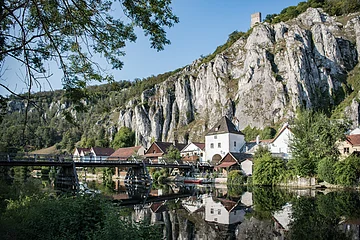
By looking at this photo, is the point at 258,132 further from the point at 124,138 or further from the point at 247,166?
the point at 124,138

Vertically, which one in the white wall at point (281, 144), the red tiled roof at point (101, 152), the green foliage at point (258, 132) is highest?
the green foliage at point (258, 132)

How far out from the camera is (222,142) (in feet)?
209

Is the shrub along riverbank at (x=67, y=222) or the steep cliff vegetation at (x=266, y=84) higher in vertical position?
the steep cliff vegetation at (x=266, y=84)

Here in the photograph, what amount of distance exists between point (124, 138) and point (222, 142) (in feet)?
199

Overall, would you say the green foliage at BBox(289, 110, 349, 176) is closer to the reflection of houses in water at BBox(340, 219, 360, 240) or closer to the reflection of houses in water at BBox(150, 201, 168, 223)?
the reflection of houses in water at BBox(150, 201, 168, 223)

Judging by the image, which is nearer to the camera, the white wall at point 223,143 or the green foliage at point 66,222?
the green foliage at point 66,222

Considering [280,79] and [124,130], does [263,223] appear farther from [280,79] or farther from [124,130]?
[124,130]

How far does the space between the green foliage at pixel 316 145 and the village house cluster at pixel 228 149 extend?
2.78 m

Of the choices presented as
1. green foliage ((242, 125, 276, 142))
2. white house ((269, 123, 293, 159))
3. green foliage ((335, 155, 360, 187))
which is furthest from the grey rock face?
green foliage ((335, 155, 360, 187))

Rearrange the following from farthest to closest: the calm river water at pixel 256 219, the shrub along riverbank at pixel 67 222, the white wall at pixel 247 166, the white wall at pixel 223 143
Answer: the white wall at pixel 223 143 < the white wall at pixel 247 166 < the calm river water at pixel 256 219 < the shrub along riverbank at pixel 67 222

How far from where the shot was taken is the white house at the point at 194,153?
6721 centimetres

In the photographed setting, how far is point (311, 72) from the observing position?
91.4 metres

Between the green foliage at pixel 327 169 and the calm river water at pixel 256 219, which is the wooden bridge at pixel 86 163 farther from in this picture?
the green foliage at pixel 327 169

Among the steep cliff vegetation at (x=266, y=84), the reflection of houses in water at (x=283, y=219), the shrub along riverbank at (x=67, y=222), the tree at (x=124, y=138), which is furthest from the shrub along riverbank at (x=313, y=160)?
the tree at (x=124, y=138)
